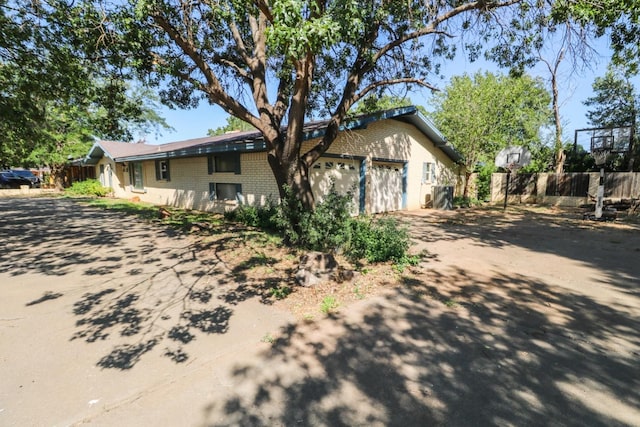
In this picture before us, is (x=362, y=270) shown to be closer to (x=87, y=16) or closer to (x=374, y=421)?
(x=374, y=421)

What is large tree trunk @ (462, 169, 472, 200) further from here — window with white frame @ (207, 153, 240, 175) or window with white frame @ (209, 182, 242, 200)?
window with white frame @ (207, 153, 240, 175)

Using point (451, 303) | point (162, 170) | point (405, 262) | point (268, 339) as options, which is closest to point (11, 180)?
point (162, 170)

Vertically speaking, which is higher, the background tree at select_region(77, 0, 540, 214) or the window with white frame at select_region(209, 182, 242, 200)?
the background tree at select_region(77, 0, 540, 214)

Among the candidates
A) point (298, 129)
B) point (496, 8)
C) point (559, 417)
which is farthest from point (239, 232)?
point (496, 8)

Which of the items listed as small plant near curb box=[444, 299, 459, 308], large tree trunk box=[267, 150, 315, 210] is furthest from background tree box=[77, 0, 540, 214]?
small plant near curb box=[444, 299, 459, 308]

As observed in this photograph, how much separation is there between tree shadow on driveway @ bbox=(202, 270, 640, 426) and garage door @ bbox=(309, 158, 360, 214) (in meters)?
6.42

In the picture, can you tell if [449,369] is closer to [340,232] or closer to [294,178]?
[340,232]

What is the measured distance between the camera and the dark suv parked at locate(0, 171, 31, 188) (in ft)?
89.9

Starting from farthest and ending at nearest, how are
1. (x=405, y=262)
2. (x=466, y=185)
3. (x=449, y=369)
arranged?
(x=466, y=185) < (x=405, y=262) < (x=449, y=369)

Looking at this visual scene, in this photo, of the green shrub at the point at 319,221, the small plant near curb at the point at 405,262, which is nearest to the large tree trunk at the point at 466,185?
the small plant near curb at the point at 405,262

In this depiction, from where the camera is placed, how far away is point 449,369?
2951mm

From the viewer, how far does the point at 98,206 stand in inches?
619

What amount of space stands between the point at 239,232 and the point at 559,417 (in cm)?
797

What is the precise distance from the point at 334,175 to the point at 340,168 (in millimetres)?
447
